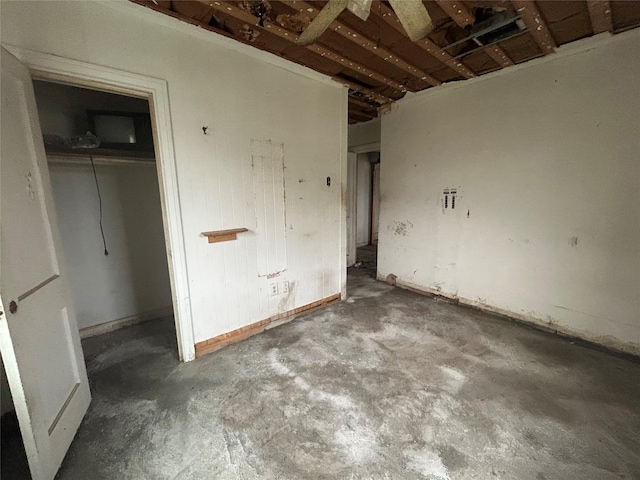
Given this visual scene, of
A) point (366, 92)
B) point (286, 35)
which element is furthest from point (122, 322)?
point (366, 92)

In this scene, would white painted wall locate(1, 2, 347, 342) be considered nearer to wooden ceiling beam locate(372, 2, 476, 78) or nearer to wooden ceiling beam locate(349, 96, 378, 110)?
wooden ceiling beam locate(349, 96, 378, 110)

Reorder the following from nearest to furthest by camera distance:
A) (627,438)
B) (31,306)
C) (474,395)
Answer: (31,306), (627,438), (474,395)

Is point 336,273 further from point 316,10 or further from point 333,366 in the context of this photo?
point 316,10

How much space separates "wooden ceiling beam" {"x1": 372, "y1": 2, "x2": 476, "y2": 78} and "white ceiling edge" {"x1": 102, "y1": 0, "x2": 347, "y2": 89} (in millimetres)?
997

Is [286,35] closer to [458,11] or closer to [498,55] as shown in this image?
[458,11]

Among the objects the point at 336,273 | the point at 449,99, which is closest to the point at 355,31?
the point at 449,99

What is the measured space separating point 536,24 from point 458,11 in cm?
63

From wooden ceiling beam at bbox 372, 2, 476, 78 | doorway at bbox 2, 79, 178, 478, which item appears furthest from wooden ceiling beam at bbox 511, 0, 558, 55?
doorway at bbox 2, 79, 178, 478

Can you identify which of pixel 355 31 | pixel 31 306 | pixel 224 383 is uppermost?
pixel 355 31

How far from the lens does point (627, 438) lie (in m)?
1.37

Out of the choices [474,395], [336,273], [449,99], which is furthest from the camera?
[336,273]

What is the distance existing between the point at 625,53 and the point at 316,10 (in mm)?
2355

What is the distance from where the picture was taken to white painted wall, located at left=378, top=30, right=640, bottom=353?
2.06 meters

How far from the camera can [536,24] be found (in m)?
1.83
